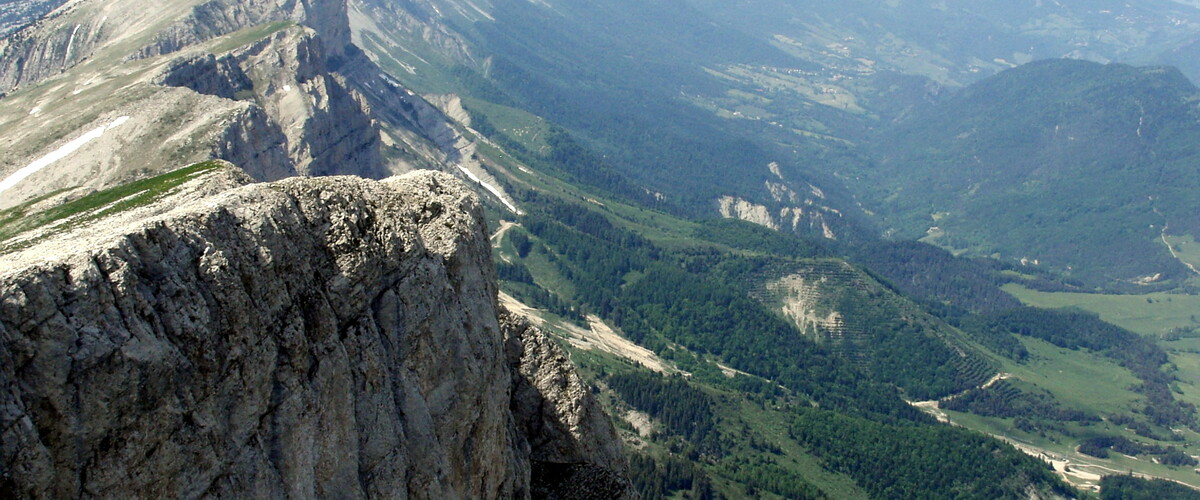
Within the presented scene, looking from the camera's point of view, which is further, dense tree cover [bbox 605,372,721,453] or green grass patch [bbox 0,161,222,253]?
dense tree cover [bbox 605,372,721,453]

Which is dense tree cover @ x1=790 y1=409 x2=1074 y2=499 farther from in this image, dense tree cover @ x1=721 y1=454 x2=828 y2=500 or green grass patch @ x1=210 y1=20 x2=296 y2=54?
green grass patch @ x1=210 y1=20 x2=296 y2=54

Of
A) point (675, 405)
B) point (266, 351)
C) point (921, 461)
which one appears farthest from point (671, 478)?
point (266, 351)

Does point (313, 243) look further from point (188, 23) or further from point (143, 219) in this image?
point (188, 23)

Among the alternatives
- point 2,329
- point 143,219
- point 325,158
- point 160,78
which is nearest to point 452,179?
point 143,219

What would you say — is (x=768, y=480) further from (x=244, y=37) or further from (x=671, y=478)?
(x=244, y=37)

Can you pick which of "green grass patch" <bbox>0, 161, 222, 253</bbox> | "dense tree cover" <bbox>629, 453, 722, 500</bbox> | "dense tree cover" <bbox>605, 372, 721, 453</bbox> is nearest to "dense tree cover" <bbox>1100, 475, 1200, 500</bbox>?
"dense tree cover" <bbox>605, 372, 721, 453</bbox>

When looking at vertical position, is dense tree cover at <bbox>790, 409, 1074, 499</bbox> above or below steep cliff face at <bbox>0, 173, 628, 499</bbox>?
below

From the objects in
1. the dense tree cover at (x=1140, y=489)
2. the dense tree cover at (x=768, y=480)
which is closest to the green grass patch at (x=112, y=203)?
the dense tree cover at (x=768, y=480)
